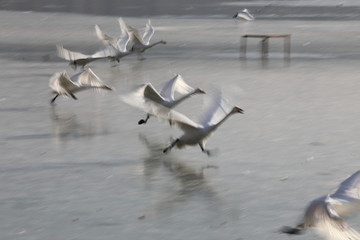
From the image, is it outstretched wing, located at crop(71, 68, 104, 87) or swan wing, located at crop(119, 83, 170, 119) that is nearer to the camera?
swan wing, located at crop(119, 83, 170, 119)

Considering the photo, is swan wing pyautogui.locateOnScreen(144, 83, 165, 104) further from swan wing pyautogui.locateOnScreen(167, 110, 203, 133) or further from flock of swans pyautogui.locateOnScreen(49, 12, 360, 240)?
swan wing pyautogui.locateOnScreen(167, 110, 203, 133)

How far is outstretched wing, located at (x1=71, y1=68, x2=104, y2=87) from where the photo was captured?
12148 millimetres

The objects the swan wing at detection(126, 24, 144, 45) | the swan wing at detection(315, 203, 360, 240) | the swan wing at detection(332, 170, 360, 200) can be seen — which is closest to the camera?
the swan wing at detection(315, 203, 360, 240)

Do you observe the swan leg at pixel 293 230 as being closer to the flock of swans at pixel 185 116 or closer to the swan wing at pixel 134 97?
the flock of swans at pixel 185 116

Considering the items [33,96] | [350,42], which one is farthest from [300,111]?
[350,42]

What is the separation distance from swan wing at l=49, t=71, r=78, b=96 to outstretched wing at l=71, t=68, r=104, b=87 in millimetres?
81

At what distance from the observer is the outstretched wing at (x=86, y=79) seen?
12.1 metres

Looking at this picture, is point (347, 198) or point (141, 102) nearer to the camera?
point (347, 198)

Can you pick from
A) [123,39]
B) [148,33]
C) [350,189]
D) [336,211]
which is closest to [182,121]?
[350,189]

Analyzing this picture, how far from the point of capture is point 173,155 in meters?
9.30

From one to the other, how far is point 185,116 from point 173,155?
22.6 inches

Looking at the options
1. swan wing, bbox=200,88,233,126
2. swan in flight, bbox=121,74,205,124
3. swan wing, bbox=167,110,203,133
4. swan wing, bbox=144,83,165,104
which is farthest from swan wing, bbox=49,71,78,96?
swan wing, bbox=167,110,203,133

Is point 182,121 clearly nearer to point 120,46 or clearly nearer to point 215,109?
point 215,109

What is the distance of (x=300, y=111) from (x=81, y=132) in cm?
291
